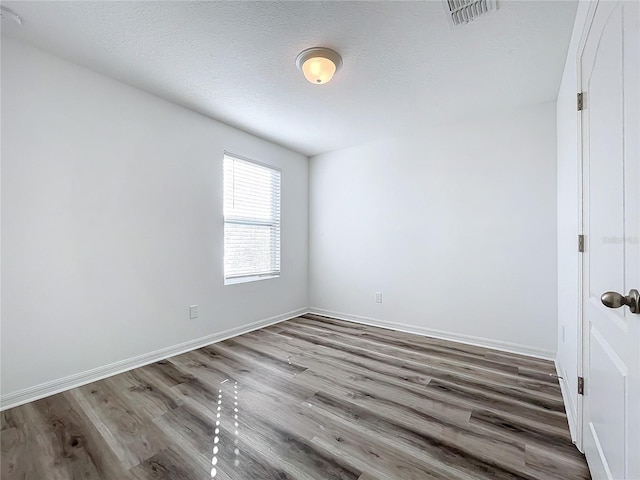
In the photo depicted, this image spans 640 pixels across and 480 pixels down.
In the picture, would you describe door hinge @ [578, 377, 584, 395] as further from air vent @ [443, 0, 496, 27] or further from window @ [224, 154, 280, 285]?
window @ [224, 154, 280, 285]

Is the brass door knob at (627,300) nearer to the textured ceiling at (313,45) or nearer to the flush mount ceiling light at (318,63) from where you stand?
the textured ceiling at (313,45)

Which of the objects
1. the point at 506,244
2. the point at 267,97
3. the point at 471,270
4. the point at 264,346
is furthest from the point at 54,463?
the point at 506,244

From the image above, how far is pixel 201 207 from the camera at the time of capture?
310 centimetres

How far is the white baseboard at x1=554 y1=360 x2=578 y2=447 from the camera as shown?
1.58 m

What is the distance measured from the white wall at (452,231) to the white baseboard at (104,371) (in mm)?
1749

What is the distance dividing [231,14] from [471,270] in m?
3.18

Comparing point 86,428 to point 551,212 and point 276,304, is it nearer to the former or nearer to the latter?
point 276,304

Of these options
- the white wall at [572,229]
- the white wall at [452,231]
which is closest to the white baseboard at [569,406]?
the white wall at [572,229]

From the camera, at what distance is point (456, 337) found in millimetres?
3242

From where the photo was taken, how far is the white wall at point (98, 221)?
198cm

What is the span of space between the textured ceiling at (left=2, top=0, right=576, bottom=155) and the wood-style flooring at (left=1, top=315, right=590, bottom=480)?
2523 mm

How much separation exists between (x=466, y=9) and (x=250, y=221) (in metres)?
2.90

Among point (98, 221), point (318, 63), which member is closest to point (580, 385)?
point (318, 63)

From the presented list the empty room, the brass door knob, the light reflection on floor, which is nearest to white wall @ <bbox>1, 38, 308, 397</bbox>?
the empty room
